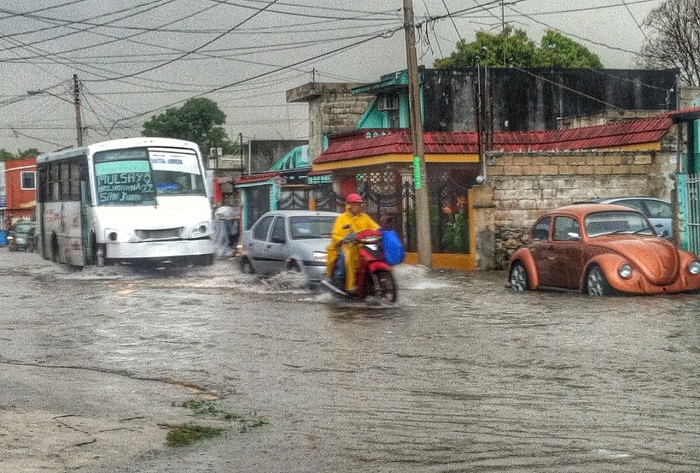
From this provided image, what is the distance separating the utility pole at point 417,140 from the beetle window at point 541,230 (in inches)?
280

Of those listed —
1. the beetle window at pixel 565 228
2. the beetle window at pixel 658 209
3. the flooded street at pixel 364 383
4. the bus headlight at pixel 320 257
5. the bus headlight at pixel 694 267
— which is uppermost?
the beetle window at pixel 658 209

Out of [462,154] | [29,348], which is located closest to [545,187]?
[462,154]

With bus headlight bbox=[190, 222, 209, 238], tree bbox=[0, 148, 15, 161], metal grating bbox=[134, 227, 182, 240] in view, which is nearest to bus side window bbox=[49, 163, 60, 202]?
metal grating bbox=[134, 227, 182, 240]

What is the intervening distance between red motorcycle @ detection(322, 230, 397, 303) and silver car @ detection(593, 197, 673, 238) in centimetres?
927

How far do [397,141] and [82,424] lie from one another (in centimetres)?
2653

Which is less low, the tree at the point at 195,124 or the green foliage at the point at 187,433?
the tree at the point at 195,124

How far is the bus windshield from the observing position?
89.6 ft

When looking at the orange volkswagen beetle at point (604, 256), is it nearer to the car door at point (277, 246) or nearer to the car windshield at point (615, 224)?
the car windshield at point (615, 224)

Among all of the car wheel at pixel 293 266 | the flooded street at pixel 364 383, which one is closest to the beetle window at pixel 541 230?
the flooded street at pixel 364 383

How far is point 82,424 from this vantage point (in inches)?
314

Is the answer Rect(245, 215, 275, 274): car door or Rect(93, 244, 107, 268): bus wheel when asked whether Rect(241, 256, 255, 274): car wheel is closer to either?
Rect(245, 215, 275, 274): car door

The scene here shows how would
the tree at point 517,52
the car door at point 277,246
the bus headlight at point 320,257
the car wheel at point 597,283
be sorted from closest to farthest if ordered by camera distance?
1. the car wheel at point 597,283
2. the bus headlight at point 320,257
3. the car door at point 277,246
4. the tree at point 517,52

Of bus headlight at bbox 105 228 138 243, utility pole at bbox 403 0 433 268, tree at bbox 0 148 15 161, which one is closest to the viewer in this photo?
bus headlight at bbox 105 228 138 243

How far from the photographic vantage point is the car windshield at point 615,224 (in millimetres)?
18750
